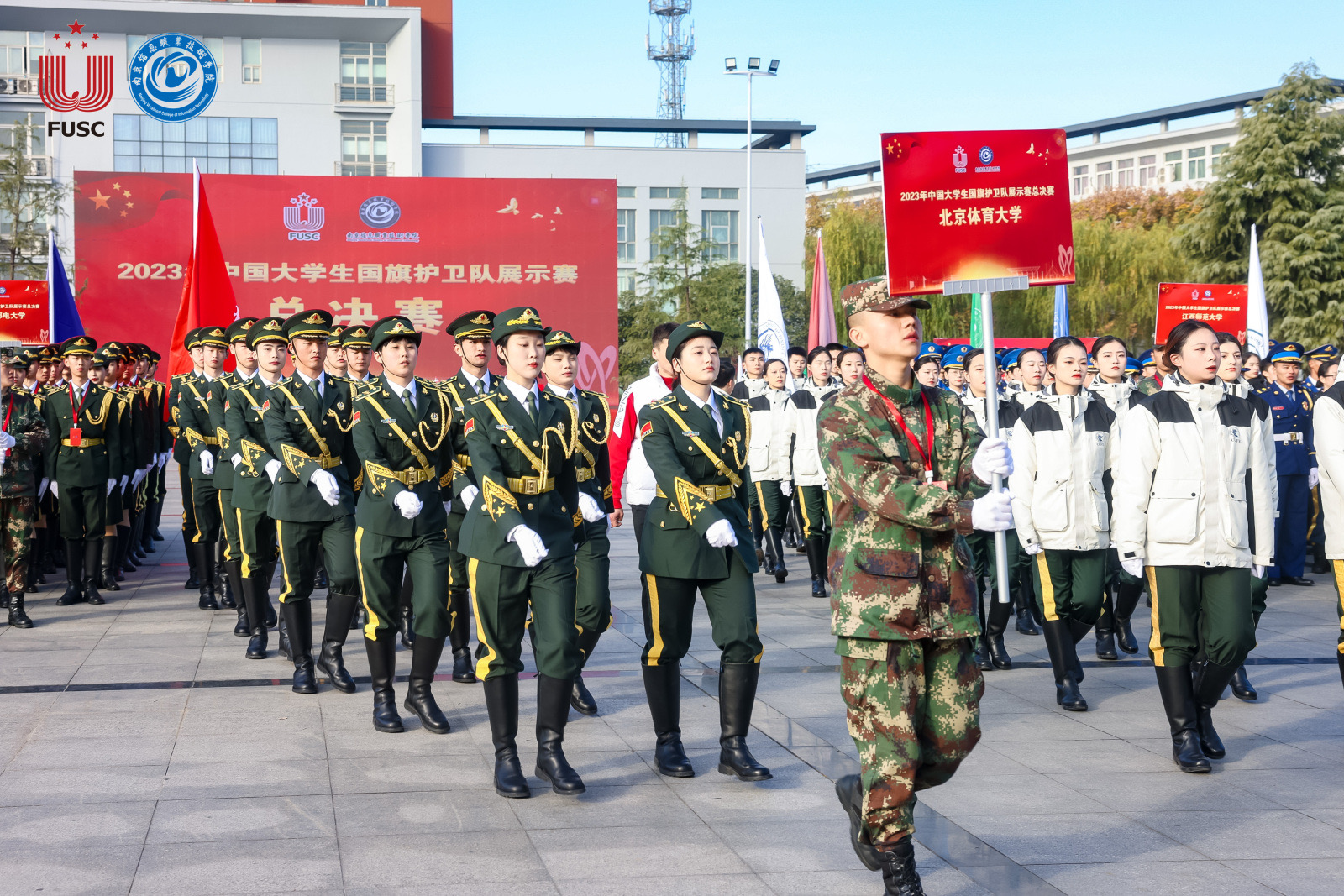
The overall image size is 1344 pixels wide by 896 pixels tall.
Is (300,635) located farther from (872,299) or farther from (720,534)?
(872,299)

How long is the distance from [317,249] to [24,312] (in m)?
17.9

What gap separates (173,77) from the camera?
48000mm

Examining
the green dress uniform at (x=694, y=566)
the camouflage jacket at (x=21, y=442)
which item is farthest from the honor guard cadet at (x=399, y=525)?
the camouflage jacket at (x=21, y=442)

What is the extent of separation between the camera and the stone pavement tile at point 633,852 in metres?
4.73

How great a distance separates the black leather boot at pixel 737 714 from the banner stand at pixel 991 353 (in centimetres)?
123

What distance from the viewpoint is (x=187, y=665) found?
8594 mm

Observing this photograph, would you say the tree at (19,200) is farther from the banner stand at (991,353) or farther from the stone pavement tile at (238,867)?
the banner stand at (991,353)

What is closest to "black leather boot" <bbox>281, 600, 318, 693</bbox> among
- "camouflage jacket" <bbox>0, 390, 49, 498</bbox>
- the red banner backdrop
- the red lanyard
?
"camouflage jacket" <bbox>0, 390, 49, 498</bbox>

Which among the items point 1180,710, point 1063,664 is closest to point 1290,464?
point 1063,664

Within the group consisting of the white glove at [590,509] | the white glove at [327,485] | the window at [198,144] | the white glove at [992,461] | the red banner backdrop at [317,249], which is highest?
the window at [198,144]

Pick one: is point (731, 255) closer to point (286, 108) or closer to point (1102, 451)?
point (286, 108)

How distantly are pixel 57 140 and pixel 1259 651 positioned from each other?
187 feet

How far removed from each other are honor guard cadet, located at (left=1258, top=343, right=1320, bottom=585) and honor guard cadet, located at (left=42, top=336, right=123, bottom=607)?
34.5ft

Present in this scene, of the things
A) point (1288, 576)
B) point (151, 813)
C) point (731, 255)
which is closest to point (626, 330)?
point (731, 255)
